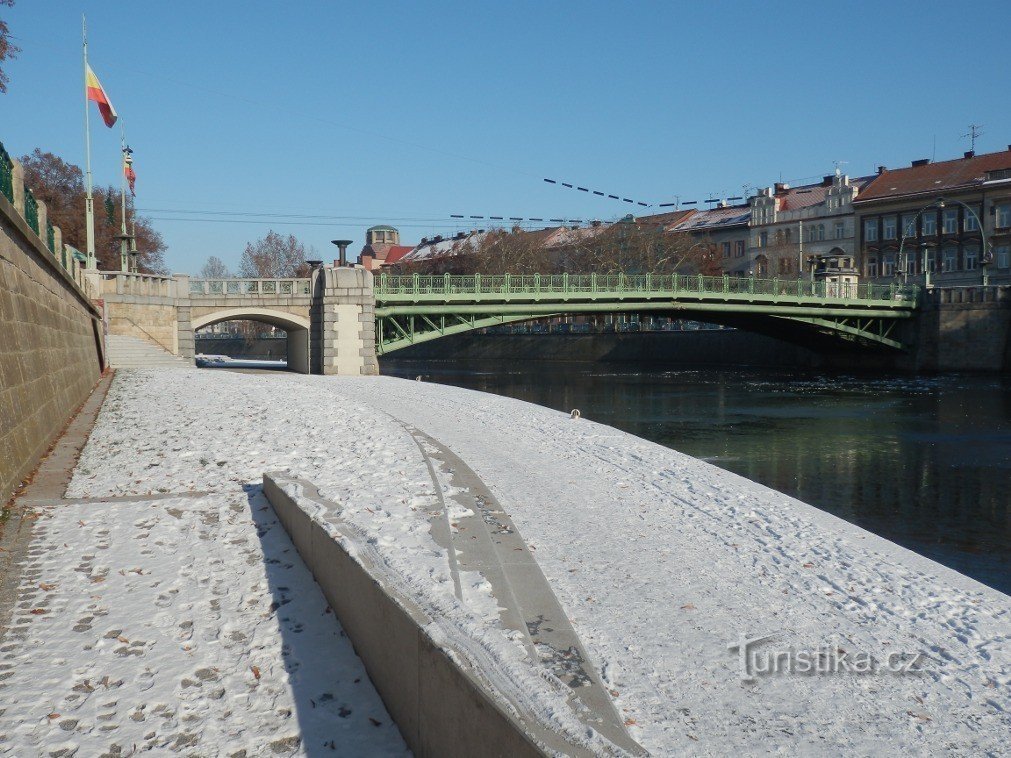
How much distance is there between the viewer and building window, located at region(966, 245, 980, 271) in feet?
217

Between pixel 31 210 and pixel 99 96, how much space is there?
18272 mm

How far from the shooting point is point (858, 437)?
24641 mm

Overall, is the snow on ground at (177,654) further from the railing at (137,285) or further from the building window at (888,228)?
the building window at (888,228)

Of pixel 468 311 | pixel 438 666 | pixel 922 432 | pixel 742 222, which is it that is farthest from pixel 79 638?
pixel 742 222

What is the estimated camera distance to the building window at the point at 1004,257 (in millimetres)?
63344

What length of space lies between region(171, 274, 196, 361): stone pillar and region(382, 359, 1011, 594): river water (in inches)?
535

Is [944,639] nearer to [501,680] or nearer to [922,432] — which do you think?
[501,680]

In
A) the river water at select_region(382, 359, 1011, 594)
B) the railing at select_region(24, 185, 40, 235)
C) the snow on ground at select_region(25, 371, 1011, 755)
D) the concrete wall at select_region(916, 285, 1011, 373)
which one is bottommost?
the river water at select_region(382, 359, 1011, 594)

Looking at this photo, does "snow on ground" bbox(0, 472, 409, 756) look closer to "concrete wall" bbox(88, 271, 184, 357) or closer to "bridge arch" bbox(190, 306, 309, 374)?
"concrete wall" bbox(88, 271, 184, 357)

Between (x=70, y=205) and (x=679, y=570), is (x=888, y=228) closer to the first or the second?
(x=70, y=205)

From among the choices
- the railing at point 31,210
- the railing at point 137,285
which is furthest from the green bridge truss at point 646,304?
the railing at point 31,210

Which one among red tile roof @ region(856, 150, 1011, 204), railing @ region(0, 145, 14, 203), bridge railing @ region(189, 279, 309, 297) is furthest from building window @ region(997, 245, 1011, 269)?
railing @ region(0, 145, 14, 203)

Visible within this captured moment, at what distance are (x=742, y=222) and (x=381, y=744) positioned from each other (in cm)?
9021

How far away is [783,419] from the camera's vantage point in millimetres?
29016
